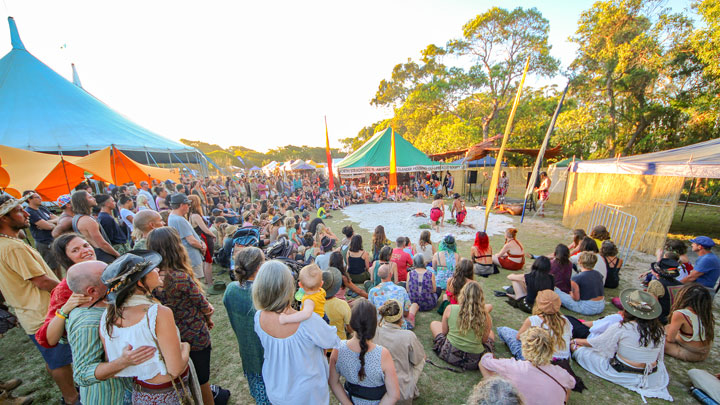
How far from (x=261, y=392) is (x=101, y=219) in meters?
3.89

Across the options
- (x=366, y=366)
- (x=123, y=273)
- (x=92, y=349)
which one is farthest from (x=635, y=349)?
(x=92, y=349)

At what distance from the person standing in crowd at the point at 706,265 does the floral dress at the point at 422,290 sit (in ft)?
12.2

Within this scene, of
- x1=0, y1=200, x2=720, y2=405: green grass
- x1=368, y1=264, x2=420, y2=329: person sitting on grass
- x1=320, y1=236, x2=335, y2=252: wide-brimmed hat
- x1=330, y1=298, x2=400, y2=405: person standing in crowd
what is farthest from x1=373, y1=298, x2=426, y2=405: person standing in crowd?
x1=320, y1=236, x2=335, y2=252: wide-brimmed hat

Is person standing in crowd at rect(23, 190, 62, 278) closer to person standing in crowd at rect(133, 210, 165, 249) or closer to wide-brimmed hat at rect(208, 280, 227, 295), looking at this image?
person standing in crowd at rect(133, 210, 165, 249)

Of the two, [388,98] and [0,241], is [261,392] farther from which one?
[388,98]

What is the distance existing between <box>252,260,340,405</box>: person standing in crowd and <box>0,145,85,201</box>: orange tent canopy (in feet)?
23.4

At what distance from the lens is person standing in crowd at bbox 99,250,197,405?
145cm

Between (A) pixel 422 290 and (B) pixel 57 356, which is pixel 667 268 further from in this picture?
(B) pixel 57 356

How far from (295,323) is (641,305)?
318cm

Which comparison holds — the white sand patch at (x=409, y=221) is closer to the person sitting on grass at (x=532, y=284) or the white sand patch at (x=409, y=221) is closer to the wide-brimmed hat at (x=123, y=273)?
the person sitting on grass at (x=532, y=284)

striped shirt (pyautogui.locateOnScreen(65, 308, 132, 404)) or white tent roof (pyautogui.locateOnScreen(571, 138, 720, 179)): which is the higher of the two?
white tent roof (pyautogui.locateOnScreen(571, 138, 720, 179))

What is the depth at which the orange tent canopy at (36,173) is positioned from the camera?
17.5 ft

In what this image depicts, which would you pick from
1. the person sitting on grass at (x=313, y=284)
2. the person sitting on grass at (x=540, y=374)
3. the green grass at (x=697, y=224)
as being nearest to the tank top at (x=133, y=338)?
the person sitting on grass at (x=313, y=284)

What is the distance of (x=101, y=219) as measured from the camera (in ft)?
13.0
